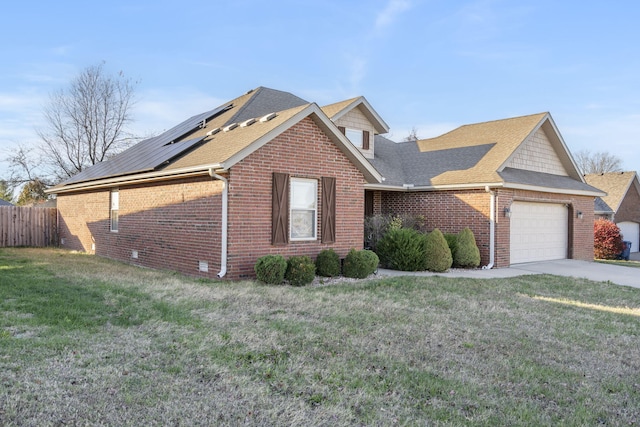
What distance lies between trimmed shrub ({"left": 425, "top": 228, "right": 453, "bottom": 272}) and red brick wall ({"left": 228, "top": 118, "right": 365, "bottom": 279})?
210 cm

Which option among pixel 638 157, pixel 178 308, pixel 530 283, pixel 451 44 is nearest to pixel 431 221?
pixel 530 283

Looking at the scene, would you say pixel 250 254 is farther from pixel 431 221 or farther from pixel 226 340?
pixel 431 221

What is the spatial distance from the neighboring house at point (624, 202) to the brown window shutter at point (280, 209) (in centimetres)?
2608

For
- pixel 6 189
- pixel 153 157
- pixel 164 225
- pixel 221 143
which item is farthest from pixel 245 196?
pixel 6 189

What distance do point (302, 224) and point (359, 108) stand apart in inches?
274

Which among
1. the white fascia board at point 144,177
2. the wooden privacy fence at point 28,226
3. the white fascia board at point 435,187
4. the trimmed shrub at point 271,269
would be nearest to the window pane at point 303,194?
the trimmed shrub at point 271,269

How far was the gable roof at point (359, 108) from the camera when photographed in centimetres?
1623

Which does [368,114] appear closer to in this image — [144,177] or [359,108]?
[359,108]

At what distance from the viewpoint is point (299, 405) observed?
13.3 feet

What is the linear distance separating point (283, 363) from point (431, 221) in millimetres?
12068

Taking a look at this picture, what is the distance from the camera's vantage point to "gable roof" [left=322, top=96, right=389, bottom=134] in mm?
16234

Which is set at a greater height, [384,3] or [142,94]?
[142,94]

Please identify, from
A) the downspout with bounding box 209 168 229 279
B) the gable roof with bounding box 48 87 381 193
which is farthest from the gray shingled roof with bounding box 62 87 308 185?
the downspout with bounding box 209 168 229 279

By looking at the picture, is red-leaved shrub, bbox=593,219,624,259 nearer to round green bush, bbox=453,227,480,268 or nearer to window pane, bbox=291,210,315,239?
round green bush, bbox=453,227,480,268
